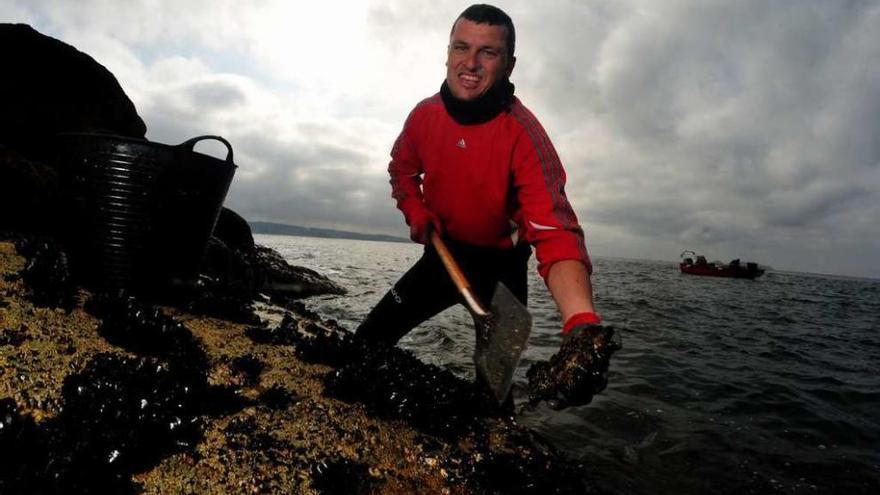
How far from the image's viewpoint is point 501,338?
300 cm

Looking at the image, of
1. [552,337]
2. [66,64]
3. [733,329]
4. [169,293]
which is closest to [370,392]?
[169,293]

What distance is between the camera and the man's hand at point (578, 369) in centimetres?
213

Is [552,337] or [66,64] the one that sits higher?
[66,64]

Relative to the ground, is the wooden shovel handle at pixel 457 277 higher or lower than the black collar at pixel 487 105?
lower

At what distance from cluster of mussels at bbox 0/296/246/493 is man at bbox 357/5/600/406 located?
1.99 meters

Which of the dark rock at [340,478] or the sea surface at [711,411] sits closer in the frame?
the dark rock at [340,478]

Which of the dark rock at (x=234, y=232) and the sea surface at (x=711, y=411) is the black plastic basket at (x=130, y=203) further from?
the dark rock at (x=234, y=232)

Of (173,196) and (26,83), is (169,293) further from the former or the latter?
(26,83)

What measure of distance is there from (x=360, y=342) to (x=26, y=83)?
818cm

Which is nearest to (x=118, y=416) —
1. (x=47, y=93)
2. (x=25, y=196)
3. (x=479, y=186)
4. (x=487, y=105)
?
(x=479, y=186)

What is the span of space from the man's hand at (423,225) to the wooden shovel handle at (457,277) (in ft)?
0.22

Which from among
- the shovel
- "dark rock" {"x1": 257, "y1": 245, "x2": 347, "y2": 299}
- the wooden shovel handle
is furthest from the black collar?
"dark rock" {"x1": 257, "y1": 245, "x2": 347, "y2": 299}

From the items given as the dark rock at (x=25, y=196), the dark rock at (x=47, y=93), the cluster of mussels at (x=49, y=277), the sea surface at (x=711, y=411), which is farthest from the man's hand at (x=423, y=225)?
the dark rock at (x=47, y=93)

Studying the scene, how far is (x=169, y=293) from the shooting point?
165 inches
